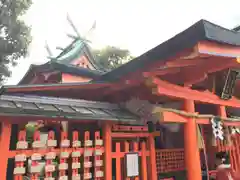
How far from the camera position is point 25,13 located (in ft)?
44.5

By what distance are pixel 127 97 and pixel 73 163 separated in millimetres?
2233

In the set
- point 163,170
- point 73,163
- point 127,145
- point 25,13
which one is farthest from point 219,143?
point 25,13

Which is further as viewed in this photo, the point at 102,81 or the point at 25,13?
the point at 25,13

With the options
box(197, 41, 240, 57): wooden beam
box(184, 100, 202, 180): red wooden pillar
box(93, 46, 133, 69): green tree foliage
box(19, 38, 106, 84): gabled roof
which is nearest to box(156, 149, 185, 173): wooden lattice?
box(184, 100, 202, 180): red wooden pillar

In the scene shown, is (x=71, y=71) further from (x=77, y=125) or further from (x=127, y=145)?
(x=127, y=145)

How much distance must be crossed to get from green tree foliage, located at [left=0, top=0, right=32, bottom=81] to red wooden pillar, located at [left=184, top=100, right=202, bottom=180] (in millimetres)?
11381

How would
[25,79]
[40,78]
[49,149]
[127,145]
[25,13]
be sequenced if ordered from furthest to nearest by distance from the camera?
[25,13] → [25,79] → [40,78] → [127,145] → [49,149]

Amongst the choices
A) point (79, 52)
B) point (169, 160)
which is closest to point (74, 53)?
point (79, 52)

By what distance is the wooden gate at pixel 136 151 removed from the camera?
465 cm

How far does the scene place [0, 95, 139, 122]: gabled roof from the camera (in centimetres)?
330

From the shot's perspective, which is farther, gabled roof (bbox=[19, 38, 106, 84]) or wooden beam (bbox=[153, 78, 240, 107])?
gabled roof (bbox=[19, 38, 106, 84])

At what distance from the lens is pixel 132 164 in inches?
184

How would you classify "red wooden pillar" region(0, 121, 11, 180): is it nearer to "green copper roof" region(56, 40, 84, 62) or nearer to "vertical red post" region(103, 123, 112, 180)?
"vertical red post" region(103, 123, 112, 180)

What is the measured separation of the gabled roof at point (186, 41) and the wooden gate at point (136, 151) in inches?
49.3
